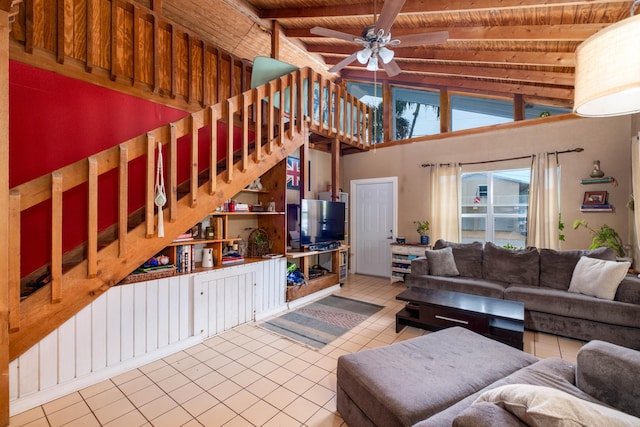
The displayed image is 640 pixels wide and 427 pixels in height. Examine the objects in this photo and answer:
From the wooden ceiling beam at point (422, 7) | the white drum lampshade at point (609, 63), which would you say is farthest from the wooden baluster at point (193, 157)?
the white drum lampshade at point (609, 63)

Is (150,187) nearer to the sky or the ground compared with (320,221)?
nearer to the sky

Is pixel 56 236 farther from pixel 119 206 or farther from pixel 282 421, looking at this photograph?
pixel 282 421

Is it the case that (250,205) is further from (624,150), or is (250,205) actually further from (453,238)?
(624,150)

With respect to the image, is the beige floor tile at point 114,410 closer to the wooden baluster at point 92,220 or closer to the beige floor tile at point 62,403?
the beige floor tile at point 62,403

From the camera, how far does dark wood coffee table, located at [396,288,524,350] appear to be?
262 cm

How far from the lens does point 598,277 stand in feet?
9.77

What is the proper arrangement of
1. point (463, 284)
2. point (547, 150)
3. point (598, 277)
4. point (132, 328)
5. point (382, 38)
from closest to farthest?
point (132, 328) → point (382, 38) → point (598, 277) → point (463, 284) → point (547, 150)

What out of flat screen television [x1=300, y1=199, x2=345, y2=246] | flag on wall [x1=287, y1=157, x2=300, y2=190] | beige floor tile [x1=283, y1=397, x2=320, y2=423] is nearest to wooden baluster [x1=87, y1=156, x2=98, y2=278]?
beige floor tile [x1=283, y1=397, x2=320, y2=423]

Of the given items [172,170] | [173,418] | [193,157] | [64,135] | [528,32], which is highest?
[528,32]

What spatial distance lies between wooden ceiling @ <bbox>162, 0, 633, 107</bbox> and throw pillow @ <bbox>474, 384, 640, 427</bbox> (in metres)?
3.06

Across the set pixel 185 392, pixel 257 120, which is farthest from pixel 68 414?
pixel 257 120

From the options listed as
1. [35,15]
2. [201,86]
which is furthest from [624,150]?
[35,15]

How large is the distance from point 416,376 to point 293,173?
385cm

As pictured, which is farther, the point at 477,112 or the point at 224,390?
the point at 477,112
